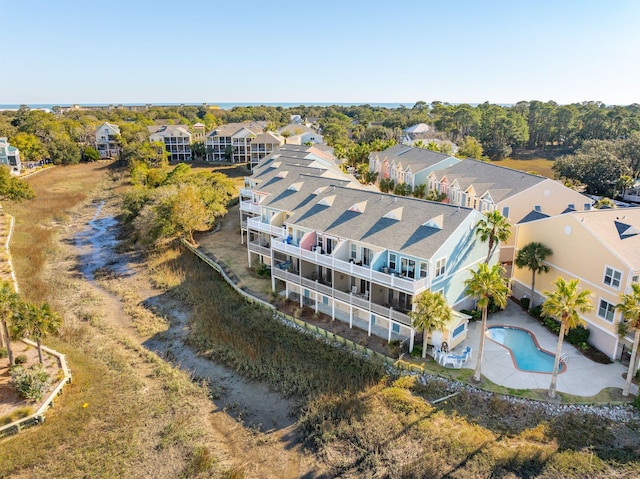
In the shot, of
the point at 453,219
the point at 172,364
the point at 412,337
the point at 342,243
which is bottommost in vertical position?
the point at 172,364

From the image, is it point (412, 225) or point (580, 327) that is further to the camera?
point (412, 225)

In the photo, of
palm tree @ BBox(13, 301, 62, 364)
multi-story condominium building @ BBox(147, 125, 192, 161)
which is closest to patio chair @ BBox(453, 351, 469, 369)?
palm tree @ BBox(13, 301, 62, 364)

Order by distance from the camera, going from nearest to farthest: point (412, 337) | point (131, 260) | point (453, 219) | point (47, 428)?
point (47, 428)
point (412, 337)
point (453, 219)
point (131, 260)

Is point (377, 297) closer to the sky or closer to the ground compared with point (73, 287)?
closer to the sky

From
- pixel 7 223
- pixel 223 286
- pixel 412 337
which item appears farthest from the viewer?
pixel 7 223

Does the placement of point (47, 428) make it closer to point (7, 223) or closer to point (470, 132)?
point (7, 223)

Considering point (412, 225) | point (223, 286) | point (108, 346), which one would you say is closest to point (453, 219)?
point (412, 225)
